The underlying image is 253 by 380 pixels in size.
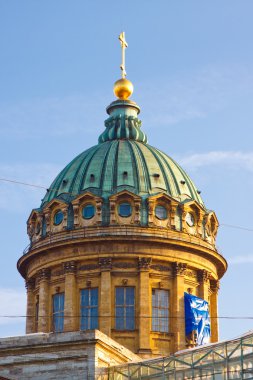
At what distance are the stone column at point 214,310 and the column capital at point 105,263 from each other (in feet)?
34.1

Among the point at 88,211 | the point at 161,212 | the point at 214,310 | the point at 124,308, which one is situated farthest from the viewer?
the point at 214,310

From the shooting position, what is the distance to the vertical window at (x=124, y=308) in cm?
7419

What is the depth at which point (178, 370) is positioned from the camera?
55281 millimetres

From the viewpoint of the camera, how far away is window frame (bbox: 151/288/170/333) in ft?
245

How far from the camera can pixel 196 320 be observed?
75.8 meters

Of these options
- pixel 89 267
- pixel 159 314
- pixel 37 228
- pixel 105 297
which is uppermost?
pixel 37 228

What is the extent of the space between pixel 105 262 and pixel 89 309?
3732 millimetres

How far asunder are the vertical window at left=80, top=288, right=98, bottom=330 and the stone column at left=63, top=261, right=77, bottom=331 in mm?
493

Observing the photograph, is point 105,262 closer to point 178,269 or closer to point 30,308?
point 178,269

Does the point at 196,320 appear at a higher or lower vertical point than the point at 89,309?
lower

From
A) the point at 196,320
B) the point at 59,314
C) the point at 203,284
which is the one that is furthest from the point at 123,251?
the point at 196,320

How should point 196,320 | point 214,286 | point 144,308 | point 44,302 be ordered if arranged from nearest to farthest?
point 144,308 → point 196,320 → point 44,302 → point 214,286

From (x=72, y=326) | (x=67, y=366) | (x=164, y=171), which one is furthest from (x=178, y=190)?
(x=67, y=366)

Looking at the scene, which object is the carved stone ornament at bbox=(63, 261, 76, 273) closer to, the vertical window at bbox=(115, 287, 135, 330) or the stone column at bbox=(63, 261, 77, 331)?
the stone column at bbox=(63, 261, 77, 331)
